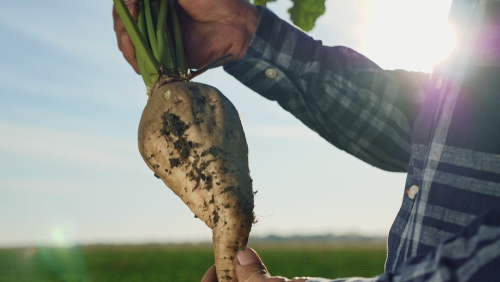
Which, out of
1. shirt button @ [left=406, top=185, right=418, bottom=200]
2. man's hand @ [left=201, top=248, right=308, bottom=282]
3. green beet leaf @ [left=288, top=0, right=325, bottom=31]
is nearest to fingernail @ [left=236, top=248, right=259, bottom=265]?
man's hand @ [left=201, top=248, right=308, bottom=282]

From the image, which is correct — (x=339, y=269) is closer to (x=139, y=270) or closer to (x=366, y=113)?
(x=139, y=270)

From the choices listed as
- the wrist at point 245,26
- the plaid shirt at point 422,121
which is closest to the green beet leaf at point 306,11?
the plaid shirt at point 422,121

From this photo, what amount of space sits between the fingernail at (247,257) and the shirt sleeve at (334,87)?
87 cm

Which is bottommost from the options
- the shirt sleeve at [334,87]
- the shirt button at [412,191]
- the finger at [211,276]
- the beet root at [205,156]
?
→ the finger at [211,276]

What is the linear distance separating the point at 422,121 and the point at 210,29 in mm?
1042

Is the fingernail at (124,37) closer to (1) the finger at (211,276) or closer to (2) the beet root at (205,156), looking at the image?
(2) the beet root at (205,156)

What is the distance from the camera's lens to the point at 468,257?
88cm

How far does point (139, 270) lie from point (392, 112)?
23.3m

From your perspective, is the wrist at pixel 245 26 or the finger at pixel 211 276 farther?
the wrist at pixel 245 26

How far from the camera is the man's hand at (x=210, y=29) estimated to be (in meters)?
2.04

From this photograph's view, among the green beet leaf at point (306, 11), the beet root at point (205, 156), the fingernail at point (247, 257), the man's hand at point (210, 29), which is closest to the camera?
the fingernail at point (247, 257)

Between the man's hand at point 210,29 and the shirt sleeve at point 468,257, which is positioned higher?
the man's hand at point 210,29

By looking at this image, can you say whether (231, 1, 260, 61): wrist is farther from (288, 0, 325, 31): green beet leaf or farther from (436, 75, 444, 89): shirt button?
(436, 75, 444, 89): shirt button

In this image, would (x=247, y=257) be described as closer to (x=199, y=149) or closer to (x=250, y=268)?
(x=250, y=268)
